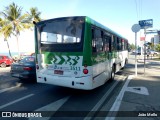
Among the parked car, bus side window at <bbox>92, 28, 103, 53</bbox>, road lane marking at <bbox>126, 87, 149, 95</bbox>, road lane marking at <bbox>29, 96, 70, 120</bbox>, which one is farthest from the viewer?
the parked car

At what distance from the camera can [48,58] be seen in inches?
290

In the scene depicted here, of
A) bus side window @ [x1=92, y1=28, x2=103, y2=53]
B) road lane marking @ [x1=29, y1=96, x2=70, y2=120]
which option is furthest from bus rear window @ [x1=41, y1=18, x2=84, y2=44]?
road lane marking @ [x1=29, y1=96, x2=70, y2=120]

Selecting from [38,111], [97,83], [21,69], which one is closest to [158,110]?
[97,83]

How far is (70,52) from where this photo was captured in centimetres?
676

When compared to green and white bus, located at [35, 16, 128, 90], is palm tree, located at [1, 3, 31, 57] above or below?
above

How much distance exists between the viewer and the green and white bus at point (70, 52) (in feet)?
21.3

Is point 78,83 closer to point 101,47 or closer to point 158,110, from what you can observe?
point 101,47

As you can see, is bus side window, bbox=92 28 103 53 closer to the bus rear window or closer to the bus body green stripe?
the bus body green stripe

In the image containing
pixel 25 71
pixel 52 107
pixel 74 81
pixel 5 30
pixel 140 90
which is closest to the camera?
pixel 52 107

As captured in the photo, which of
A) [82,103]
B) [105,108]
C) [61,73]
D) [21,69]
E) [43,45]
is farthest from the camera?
[21,69]

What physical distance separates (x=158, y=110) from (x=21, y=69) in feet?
23.5

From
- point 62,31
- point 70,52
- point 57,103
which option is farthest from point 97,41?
point 57,103

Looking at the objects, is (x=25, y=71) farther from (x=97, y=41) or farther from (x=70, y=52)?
(x=97, y=41)

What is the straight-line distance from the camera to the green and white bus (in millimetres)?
6500
